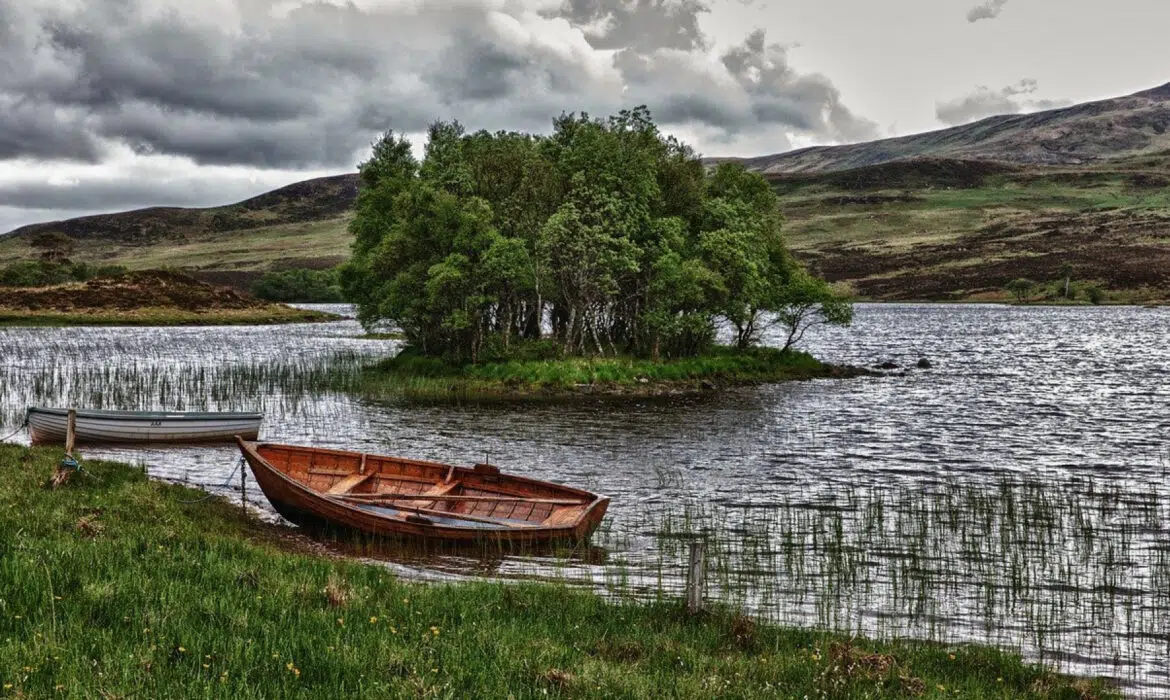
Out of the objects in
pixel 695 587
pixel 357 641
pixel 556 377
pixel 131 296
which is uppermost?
pixel 131 296

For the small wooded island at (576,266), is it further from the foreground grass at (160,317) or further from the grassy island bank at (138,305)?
the grassy island bank at (138,305)

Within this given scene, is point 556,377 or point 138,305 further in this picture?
point 138,305

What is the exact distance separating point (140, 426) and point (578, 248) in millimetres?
27873

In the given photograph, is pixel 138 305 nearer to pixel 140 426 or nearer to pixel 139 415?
pixel 139 415

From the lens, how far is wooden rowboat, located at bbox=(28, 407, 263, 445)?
108ft

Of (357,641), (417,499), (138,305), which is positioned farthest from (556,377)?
(138,305)

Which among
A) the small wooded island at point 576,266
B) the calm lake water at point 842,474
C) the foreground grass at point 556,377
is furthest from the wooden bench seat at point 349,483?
the small wooded island at point 576,266

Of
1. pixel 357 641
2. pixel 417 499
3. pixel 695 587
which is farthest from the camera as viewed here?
pixel 417 499

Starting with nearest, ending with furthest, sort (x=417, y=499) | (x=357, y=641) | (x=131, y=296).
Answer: (x=357, y=641)
(x=417, y=499)
(x=131, y=296)

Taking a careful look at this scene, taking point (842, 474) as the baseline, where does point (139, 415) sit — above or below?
above

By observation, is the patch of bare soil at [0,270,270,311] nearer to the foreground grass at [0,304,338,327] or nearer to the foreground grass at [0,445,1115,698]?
the foreground grass at [0,304,338,327]

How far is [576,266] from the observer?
56594mm

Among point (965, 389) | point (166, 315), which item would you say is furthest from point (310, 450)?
point (166, 315)

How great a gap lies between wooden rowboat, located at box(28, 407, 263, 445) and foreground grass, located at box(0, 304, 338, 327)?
93065 mm
